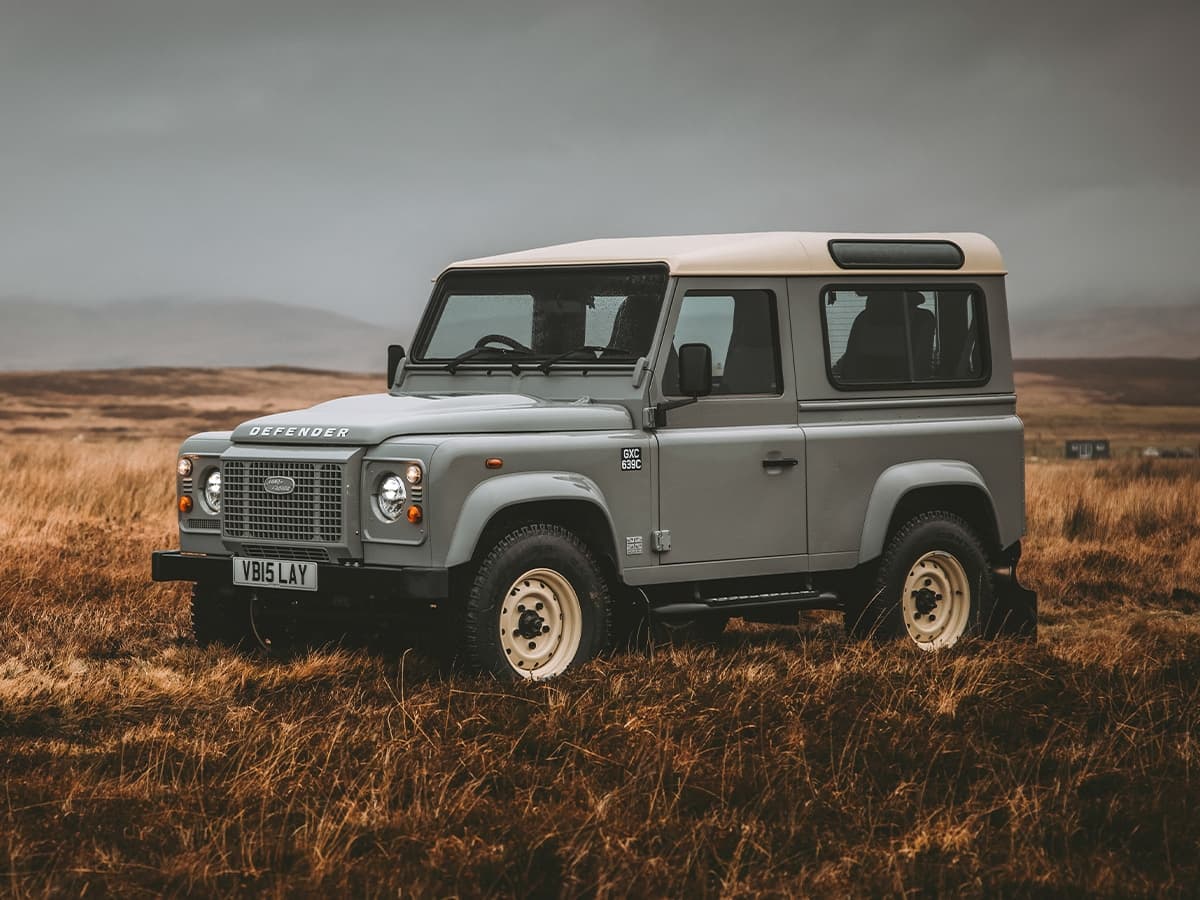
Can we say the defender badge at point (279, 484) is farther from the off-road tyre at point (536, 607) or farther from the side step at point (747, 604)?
the side step at point (747, 604)

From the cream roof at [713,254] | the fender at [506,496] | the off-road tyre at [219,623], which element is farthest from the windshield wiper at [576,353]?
the off-road tyre at [219,623]

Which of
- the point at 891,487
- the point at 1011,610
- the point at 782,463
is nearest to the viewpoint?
the point at 782,463

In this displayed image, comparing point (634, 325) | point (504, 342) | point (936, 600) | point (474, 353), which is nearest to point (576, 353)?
point (634, 325)

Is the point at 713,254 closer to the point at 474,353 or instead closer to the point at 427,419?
the point at 474,353

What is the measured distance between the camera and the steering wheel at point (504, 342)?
30.9 ft

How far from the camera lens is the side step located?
29.3 feet

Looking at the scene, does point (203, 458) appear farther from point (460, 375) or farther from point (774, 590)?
point (774, 590)

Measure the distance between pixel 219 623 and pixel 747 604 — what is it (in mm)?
2831

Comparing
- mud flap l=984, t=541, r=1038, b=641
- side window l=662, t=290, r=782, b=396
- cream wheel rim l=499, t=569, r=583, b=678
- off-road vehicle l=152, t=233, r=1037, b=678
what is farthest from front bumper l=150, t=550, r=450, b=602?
mud flap l=984, t=541, r=1038, b=641

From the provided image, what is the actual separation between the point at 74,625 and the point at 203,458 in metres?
1.72

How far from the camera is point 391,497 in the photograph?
800 cm

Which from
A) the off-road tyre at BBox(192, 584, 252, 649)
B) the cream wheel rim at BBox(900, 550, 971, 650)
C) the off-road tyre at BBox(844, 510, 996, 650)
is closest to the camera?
the off-road tyre at BBox(192, 584, 252, 649)

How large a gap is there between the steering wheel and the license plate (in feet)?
6.03

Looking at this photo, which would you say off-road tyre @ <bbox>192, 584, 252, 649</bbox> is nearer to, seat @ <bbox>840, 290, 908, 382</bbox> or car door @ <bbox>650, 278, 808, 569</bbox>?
car door @ <bbox>650, 278, 808, 569</bbox>
